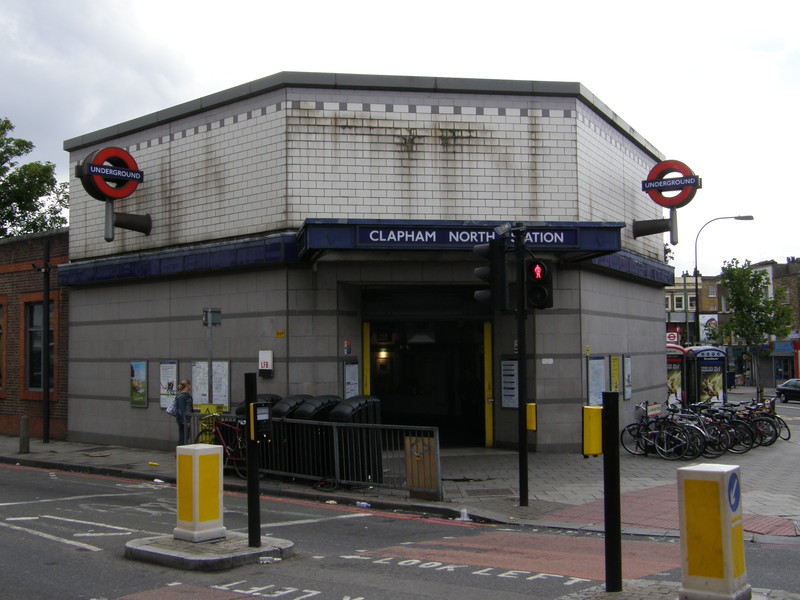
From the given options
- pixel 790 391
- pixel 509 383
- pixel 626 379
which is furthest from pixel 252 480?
pixel 790 391

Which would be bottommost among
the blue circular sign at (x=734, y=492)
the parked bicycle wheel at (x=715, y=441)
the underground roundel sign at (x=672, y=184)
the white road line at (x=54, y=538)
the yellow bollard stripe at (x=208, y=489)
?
the white road line at (x=54, y=538)

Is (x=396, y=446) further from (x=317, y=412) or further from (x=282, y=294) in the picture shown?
(x=282, y=294)

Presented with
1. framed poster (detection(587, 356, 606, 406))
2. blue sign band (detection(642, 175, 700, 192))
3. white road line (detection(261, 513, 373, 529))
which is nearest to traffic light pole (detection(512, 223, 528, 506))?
white road line (detection(261, 513, 373, 529))

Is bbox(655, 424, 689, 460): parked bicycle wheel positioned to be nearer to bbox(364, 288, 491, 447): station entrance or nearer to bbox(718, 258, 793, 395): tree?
bbox(364, 288, 491, 447): station entrance

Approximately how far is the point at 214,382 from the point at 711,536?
1319cm

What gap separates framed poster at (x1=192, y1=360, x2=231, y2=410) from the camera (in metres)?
16.8

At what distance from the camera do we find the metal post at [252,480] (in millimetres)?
7883

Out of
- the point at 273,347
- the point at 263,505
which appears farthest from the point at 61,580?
the point at 273,347

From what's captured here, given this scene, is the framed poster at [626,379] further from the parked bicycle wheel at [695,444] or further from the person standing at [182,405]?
the person standing at [182,405]

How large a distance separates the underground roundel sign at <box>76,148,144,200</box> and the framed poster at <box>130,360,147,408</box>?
3.99 meters

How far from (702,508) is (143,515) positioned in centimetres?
780

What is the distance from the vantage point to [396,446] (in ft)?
39.2

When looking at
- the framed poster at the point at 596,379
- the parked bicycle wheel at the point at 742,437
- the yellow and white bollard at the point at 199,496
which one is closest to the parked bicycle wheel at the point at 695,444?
the parked bicycle wheel at the point at 742,437

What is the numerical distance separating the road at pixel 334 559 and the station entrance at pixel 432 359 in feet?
20.2
